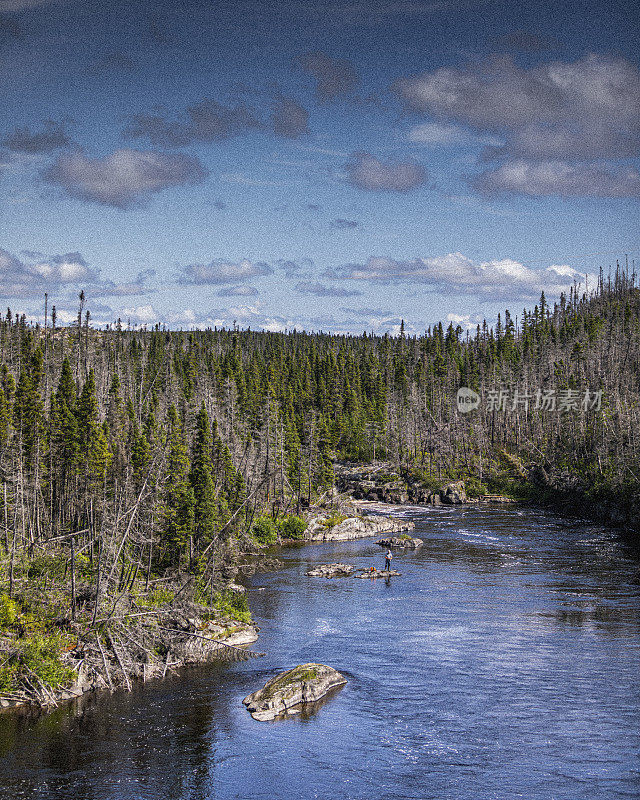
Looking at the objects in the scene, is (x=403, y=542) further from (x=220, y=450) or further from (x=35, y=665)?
(x=35, y=665)

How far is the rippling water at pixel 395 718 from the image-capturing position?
100 feet

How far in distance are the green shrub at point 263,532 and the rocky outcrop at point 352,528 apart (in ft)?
22.4

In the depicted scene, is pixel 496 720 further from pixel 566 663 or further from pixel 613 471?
pixel 613 471

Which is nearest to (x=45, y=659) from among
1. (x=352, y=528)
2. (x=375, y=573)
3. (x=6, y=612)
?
(x=6, y=612)

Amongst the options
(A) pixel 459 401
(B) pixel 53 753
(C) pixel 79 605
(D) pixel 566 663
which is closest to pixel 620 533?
(D) pixel 566 663

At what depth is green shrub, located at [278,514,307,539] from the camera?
301ft

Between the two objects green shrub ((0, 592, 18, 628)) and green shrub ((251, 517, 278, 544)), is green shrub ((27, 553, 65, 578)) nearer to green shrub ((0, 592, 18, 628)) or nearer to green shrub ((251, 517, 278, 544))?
green shrub ((0, 592, 18, 628))

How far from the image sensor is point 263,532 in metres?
86.1

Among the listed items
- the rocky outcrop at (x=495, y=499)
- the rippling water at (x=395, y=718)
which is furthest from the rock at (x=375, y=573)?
the rocky outcrop at (x=495, y=499)

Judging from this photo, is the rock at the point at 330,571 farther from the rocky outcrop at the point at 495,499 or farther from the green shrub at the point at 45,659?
the rocky outcrop at the point at 495,499

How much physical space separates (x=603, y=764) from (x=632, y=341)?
16279 centimetres

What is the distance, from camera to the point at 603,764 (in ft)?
104

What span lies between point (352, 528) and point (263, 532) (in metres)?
13.8

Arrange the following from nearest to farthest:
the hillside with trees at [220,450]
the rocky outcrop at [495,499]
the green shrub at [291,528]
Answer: the hillside with trees at [220,450], the green shrub at [291,528], the rocky outcrop at [495,499]
